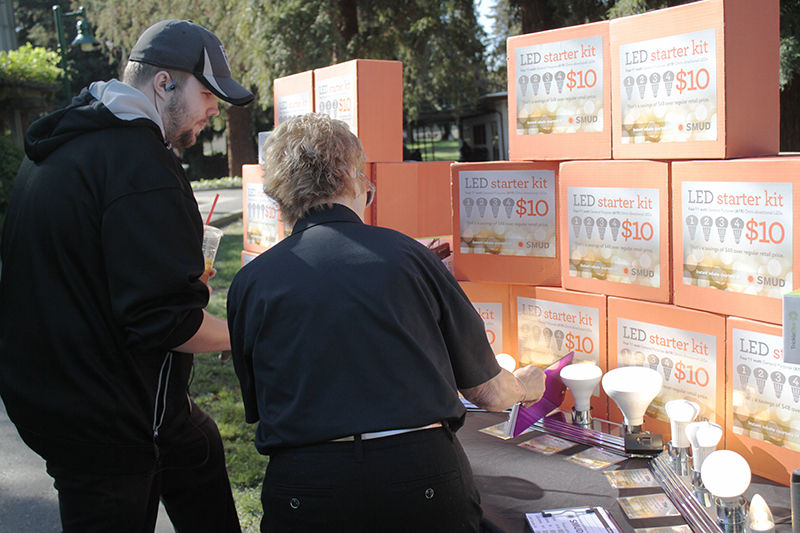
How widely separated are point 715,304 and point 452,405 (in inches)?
37.1

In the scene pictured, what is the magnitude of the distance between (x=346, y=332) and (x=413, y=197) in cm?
203

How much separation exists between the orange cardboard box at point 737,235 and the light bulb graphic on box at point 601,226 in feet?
0.81

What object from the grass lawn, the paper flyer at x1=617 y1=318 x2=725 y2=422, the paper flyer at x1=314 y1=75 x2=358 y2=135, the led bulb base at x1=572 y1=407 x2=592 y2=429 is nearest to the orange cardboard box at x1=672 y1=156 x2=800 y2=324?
the paper flyer at x1=617 y1=318 x2=725 y2=422

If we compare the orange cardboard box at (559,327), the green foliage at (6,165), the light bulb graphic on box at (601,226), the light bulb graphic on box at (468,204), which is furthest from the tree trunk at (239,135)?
the light bulb graphic on box at (601,226)

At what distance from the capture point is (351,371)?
1.43 m

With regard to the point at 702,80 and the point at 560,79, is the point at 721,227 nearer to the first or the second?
the point at 702,80

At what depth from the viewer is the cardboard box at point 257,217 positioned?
142 inches

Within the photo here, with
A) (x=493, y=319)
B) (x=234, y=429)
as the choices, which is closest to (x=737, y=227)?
(x=493, y=319)

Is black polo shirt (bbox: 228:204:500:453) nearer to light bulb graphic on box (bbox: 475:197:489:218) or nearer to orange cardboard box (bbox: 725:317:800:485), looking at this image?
orange cardboard box (bbox: 725:317:800:485)

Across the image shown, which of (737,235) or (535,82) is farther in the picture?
(535,82)

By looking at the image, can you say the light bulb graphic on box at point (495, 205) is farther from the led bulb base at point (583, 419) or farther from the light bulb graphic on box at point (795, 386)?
the light bulb graphic on box at point (795, 386)

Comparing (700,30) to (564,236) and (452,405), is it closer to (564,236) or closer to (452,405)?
(564,236)

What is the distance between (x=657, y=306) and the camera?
2182mm

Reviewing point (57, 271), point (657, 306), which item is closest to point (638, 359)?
point (657, 306)
